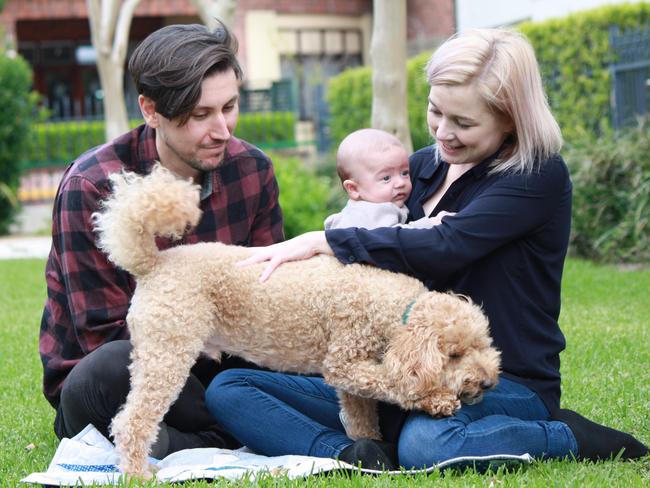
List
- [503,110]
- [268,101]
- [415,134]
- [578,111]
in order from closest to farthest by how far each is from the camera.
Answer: [503,110]
[578,111]
[415,134]
[268,101]

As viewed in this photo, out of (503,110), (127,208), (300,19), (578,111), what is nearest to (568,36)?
(578,111)

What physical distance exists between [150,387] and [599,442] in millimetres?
1656

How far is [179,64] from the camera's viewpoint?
12.1ft

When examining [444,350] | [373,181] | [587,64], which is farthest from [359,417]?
[587,64]

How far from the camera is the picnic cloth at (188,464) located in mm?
3402

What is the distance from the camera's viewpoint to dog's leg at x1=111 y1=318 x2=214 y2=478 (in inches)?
130

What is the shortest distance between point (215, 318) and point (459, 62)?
1.27 m

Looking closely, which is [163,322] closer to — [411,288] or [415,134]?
[411,288]

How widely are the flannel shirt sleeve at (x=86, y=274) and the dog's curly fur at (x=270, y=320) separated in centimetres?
43

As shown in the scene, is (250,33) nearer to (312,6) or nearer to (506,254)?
(312,6)

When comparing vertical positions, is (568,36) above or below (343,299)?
above

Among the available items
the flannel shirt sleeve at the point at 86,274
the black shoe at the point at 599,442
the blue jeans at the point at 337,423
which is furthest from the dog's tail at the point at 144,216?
the black shoe at the point at 599,442

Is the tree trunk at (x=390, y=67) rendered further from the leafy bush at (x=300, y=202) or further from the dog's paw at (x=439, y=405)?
the dog's paw at (x=439, y=405)

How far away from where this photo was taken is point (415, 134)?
14.9 m
